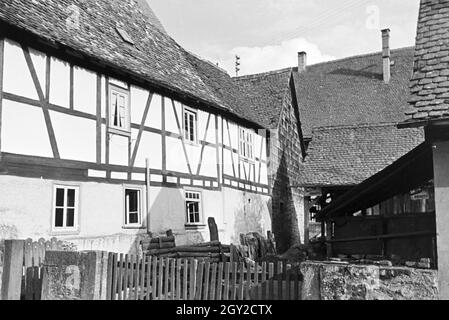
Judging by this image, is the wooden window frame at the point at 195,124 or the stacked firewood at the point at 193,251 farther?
the wooden window frame at the point at 195,124


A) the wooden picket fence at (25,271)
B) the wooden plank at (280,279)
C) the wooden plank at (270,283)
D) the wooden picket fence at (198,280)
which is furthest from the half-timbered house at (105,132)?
the wooden plank at (280,279)

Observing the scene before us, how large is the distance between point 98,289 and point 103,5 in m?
11.7

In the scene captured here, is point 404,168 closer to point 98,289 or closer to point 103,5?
point 98,289

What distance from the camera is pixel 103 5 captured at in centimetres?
1667

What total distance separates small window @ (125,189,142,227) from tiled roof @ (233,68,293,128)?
1093cm

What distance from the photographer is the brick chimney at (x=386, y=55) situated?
35.7m

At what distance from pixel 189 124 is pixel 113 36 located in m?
4.07

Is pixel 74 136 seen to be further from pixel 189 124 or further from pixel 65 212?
pixel 189 124

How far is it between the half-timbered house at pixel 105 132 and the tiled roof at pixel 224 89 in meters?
0.81

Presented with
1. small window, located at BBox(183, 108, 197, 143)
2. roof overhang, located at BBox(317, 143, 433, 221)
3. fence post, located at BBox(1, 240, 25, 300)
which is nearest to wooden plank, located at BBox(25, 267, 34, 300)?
fence post, located at BBox(1, 240, 25, 300)

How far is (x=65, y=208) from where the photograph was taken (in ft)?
38.2

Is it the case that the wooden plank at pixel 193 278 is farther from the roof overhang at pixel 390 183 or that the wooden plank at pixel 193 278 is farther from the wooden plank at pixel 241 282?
the roof overhang at pixel 390 183

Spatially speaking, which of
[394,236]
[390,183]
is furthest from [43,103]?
[394,236]

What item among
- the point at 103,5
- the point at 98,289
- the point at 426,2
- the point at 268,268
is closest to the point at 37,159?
the point at 98,289
